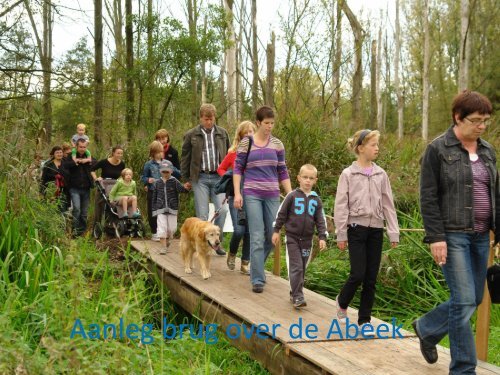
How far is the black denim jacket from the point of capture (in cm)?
438

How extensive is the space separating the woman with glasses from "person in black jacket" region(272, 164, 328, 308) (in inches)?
83.6

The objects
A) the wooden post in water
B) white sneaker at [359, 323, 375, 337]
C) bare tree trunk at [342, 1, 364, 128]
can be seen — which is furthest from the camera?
bare tree trunk at [342, 1, 364, 128]

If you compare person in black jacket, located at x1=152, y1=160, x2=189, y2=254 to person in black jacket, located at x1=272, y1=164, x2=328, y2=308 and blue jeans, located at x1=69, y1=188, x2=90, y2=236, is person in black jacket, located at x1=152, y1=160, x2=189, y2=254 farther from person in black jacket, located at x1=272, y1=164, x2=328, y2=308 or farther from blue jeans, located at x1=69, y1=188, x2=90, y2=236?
person in black jacket, located at x1=272, y1=164, x2=328, y2=308

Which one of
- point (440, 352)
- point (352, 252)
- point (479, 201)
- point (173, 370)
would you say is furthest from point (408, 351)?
point (173, 370)

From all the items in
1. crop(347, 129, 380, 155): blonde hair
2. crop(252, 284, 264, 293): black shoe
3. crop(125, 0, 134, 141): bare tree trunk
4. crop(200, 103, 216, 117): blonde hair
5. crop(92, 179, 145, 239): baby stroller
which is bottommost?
crop(252, 284, 264, 293): black shoe

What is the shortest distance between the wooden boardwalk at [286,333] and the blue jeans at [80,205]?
4.36 meters

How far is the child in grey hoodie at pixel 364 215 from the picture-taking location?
5.63 metres

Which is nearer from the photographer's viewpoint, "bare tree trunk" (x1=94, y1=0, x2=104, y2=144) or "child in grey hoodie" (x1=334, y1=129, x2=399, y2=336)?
"child in grey hoodie" (x1=334, y1=129, x2=399, y2=336)

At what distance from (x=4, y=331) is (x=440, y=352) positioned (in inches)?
122

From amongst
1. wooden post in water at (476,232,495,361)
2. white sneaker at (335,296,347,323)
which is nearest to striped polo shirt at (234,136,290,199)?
white sneaker at (335,296,347,323)

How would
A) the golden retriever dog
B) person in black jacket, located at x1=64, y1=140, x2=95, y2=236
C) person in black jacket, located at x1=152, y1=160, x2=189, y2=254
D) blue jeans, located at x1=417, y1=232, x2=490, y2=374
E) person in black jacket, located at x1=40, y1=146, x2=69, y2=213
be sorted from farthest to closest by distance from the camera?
person in black jacket, located at x1=64, y1=140, x2=95, y2=236 → person in black jacket, located at x1=40, y1=146, x2=69, y2=213 → person in black jacket, located at x1=152, y1=160, x2=189, y2=254 → the golden retriever dog → blue jeans, located at x1=417, y1=232, x2=490, y2=374

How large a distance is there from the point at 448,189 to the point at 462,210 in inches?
6.2

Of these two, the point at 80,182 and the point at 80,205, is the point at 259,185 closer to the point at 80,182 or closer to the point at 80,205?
the point at 80,182

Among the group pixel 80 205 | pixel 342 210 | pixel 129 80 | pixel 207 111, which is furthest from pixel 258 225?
pixel 129 80
